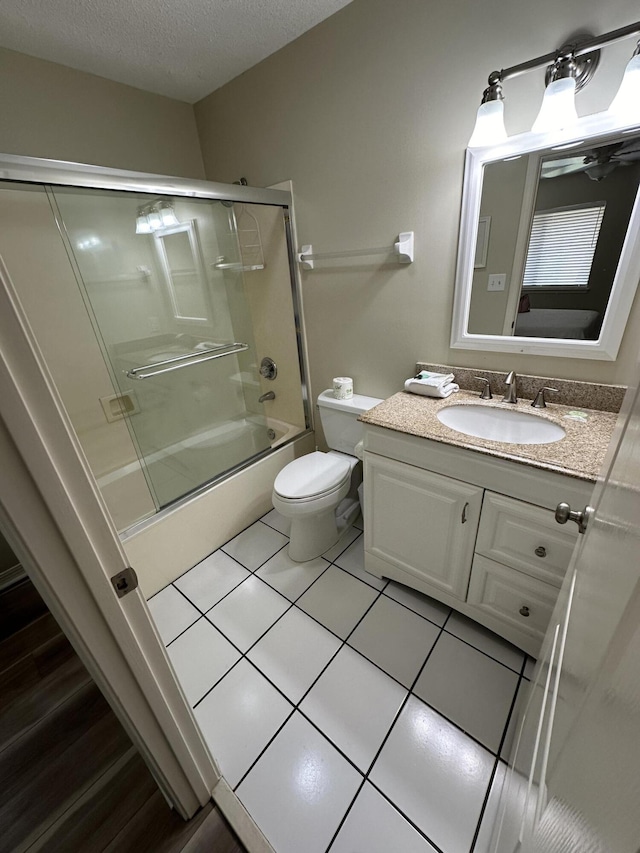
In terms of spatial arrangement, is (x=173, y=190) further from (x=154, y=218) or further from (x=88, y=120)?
(x=88, y=120)

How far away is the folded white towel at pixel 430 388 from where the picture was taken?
1.45 m

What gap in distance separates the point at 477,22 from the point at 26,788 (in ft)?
9.04

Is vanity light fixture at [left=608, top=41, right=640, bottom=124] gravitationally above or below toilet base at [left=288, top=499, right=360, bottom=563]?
above

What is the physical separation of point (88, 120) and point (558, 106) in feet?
6.33

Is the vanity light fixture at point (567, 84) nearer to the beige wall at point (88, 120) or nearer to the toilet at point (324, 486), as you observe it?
the toilet at point (324, 486)

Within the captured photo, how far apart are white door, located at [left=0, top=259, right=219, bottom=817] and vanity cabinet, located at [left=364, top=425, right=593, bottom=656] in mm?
904

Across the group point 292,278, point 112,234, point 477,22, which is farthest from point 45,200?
point 477,22

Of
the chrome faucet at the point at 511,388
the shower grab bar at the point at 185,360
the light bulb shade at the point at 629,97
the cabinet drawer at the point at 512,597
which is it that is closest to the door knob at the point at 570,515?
the cabinet drawer at the point at 512,597

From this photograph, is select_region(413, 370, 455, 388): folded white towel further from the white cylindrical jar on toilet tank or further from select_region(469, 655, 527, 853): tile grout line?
select_region(469, 655, 527, 853): tile grout line

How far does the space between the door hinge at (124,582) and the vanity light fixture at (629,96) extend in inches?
66.6

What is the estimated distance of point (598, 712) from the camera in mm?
304

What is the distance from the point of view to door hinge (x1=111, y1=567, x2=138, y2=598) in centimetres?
62

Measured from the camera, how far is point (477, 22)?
3.67 ft

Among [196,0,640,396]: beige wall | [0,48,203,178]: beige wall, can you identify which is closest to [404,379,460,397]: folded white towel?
[196,0,640,396]: beige wall
